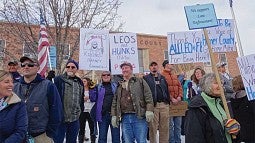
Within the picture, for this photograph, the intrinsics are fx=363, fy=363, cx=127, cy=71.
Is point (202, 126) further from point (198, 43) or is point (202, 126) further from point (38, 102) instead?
point (198, 43)

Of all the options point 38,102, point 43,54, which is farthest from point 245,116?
point 43,54

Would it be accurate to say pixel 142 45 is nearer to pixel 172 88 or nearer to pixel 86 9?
pixel 86 9

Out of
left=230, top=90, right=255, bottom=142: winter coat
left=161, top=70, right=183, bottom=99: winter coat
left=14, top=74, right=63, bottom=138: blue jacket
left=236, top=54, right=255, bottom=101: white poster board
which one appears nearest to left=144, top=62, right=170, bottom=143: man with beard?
Answer: left=161, top=70, right=183, bottom=99: winter coat

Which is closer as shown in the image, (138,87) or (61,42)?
(138,87)

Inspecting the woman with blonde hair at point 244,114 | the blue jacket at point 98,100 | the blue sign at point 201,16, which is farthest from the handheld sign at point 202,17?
the blue jacket at point 98,100

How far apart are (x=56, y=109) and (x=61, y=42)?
36.5ft

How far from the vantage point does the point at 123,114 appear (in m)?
6.58

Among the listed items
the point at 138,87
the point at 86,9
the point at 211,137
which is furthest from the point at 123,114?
the point at 86,9

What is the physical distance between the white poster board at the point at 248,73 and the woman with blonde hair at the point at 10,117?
305 cm

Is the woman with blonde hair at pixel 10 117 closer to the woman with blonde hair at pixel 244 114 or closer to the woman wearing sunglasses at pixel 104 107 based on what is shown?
the woman with blonde hair at pixel 244 114

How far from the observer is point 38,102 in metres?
4.54

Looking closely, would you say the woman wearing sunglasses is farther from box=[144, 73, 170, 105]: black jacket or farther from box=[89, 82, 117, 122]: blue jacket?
box=[144, 73, 170, 105]: black jacket

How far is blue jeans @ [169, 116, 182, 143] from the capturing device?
8.20 metres

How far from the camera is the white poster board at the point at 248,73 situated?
5062mm
